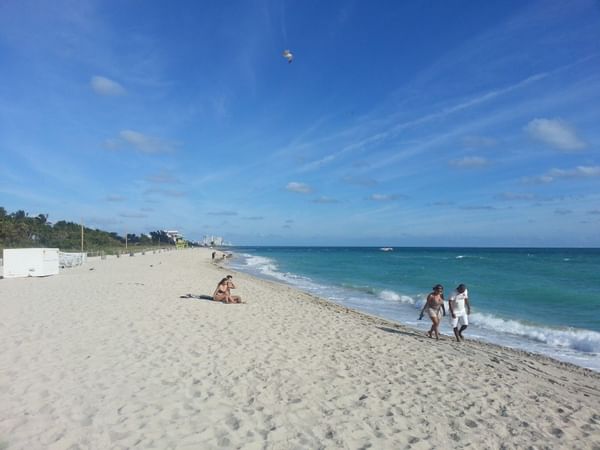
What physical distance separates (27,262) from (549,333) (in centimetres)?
2079

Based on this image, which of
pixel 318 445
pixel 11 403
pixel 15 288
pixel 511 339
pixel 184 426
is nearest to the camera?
pixel 318 445

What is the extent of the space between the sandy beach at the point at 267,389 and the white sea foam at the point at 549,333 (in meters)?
2.45

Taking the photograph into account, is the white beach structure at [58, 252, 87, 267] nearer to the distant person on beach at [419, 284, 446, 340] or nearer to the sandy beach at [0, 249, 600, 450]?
the sandy beach at [0, 249, 600, 450]

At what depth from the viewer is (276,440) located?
3.86m

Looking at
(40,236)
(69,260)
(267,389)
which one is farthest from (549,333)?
(40,236)

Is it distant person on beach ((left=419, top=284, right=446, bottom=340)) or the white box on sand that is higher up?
the white box on sand

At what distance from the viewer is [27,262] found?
18.1 m

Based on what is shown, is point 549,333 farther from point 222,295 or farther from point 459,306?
point 222,295

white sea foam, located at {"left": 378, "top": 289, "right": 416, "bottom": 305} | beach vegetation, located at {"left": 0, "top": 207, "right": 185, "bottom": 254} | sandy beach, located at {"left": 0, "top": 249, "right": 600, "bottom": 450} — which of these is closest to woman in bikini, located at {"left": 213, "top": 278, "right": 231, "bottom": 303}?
sandy beach, located at {"left": 0, "top": 249, "right": 600, "bottom": 450}

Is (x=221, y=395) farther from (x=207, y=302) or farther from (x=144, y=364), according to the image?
(x=207, y=302)

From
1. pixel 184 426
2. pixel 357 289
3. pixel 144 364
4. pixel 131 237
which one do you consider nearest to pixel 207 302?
pixel 144 364

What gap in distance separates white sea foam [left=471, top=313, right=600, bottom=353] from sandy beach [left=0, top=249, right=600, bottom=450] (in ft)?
8.03

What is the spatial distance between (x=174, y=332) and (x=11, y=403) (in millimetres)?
3661

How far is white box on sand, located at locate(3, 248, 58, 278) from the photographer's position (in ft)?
58.3
